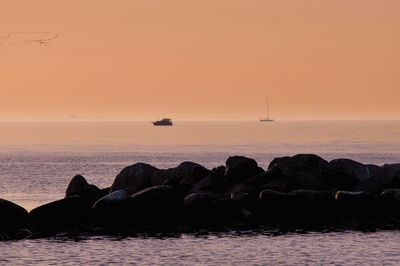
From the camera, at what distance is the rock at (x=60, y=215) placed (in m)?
40.0

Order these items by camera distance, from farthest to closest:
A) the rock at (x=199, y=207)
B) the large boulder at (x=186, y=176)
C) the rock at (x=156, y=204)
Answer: the large boulder at (x=186, y=176) < the rock at (x=156, y=204) < the rock at (x=199, y=207)

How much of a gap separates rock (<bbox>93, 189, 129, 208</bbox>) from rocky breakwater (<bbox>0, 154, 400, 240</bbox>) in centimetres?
5

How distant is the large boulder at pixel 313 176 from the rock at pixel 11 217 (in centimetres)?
1414

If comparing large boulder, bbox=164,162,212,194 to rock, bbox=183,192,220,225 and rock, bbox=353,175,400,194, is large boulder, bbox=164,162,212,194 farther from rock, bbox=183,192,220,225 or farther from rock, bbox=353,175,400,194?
rock, bbox=353,175,400,194

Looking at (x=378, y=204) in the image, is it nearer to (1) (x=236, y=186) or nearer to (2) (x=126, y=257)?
(1) (x=236, y=186)

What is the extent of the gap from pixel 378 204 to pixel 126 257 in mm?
15885

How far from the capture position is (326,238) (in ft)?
121

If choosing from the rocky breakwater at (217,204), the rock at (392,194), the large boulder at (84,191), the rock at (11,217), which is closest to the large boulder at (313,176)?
the rocky breakwater at (217,204)

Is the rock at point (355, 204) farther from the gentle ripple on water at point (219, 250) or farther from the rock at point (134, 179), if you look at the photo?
the rock at point (134, 179)

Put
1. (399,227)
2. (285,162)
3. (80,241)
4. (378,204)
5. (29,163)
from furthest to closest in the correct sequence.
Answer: (29,163) < (285,162) < (378,204) < (399,227) < (80,241)

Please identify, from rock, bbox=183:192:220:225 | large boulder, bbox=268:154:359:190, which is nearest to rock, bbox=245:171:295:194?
large boulder, bbox=268:154:359:190

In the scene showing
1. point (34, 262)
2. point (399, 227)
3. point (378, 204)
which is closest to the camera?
point (34, 262)

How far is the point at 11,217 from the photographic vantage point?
39656 mm

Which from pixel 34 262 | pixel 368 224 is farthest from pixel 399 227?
pixel 34 262
